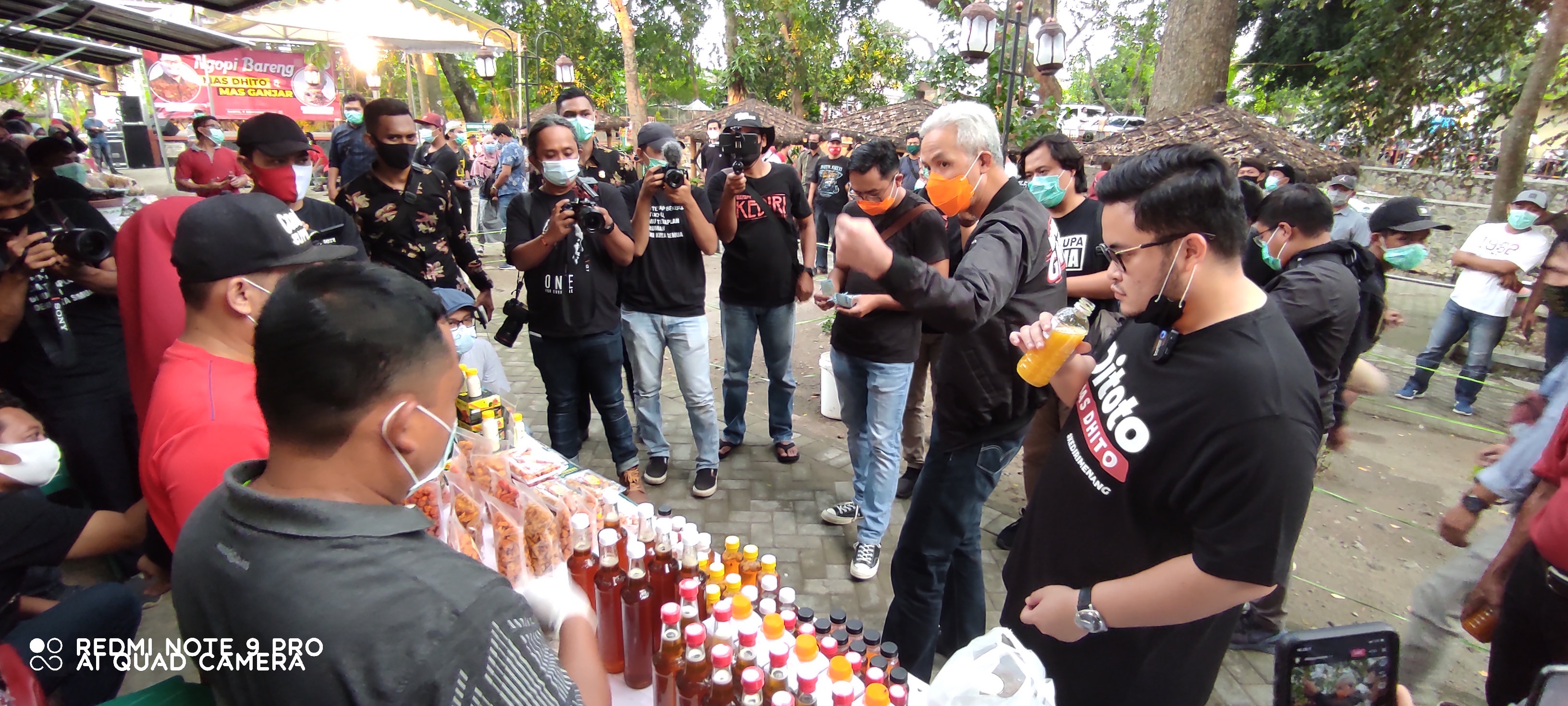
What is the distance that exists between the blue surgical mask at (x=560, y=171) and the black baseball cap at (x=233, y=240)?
1.82 metres

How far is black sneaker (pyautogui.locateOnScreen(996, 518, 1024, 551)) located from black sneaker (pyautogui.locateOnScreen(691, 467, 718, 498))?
1.65 m

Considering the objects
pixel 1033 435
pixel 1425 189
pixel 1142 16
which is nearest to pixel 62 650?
pixel 1033 435

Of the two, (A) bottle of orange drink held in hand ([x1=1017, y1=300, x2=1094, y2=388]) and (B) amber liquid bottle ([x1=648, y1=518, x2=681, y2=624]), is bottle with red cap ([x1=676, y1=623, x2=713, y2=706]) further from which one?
(A) bottle of orange drink held in hand ([x1=1017, y1=300, x2=1094, y2=388])

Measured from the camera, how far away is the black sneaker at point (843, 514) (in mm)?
3920

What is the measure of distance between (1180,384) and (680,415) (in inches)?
167

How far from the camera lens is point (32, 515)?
201cm

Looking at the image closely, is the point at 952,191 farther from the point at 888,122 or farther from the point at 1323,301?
the point at 888,122

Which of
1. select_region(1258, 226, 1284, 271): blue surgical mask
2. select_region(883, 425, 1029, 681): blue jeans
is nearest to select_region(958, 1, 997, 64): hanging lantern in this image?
select_region(1258, 226, 1284, 271): blue surgical mask

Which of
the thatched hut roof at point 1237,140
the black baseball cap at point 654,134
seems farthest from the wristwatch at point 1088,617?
the thatched hut roof at point 1237,140

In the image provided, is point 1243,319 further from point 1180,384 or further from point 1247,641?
point 1247,641

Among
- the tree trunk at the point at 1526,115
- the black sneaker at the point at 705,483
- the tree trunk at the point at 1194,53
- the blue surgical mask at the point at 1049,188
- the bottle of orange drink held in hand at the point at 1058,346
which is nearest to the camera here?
the bottle of orange drink held in hand at the point at 1058,346

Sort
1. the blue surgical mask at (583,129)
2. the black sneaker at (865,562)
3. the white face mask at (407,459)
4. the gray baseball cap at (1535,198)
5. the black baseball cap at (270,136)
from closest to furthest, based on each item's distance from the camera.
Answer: the white face mask at (407,459)
the black baseball cap at (270,136)
the black sneaker at (865,562)
the blue surgical mask at (583,129)
the gray baseball cap at (1535,198)

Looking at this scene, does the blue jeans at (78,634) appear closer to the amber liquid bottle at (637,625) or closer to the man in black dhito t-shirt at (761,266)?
the amber liquid bottle at (637,625)

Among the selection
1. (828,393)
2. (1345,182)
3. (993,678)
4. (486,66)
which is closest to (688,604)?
(993,678)
